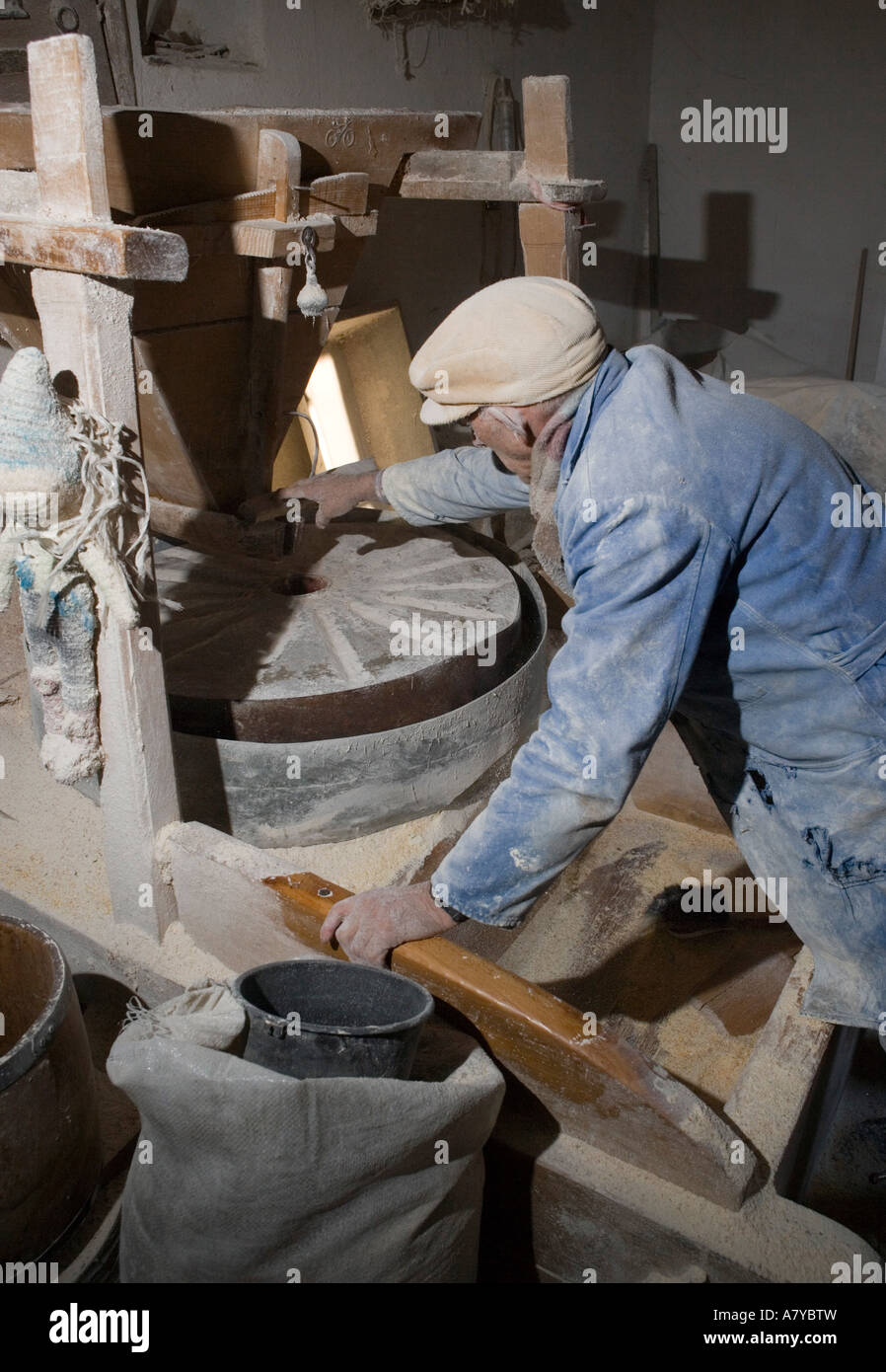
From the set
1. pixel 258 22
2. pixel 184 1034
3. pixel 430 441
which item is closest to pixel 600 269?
pixel 430 441

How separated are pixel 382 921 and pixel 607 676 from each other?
25.2 inches

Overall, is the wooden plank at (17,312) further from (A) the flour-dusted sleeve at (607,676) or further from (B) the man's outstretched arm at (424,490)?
(A) the flour-dusted sleeve at (607,676)

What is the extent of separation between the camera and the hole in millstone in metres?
3.07

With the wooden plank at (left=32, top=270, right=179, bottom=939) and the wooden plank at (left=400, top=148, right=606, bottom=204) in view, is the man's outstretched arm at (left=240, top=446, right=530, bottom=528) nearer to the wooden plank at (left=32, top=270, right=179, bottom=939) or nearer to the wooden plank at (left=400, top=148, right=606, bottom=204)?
the wooden plank at (left=400, top=148, right=606, bottom=204)

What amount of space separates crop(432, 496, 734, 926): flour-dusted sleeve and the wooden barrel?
854 mm

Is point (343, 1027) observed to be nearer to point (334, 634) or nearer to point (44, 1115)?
point (44, 1115)

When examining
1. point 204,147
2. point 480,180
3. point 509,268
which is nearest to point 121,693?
point 204,147

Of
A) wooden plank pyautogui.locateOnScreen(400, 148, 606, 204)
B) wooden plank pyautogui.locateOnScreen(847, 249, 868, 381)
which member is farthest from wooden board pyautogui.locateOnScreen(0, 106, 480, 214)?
wooden plank pyautogui.locateOnScreen(847, 249, 868, 381)

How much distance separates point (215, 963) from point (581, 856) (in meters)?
1.37

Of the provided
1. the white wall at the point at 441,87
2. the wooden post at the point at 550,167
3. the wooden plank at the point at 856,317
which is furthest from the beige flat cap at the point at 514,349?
the wooden plank at the point at 856,317

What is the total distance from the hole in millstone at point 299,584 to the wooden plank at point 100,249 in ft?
4.73

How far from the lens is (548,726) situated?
1720 millimetres

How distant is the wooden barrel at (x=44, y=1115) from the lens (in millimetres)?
1815
